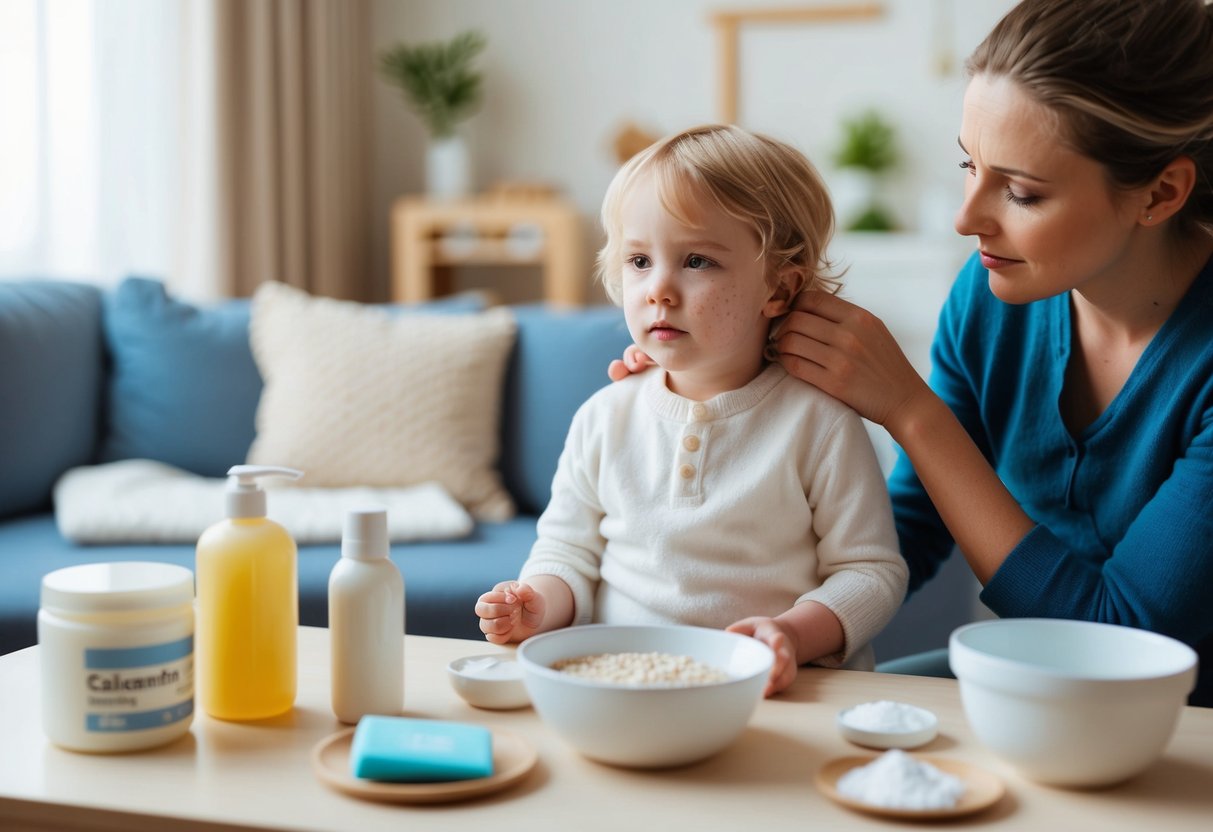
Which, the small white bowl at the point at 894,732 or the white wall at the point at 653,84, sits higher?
the white wall at the point at 653,84

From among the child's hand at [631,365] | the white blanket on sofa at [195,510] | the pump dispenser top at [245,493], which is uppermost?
the child's hand at [631,365]

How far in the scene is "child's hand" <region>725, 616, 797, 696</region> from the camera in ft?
3.17

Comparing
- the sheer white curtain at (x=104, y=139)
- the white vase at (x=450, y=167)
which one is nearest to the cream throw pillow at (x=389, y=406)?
the sheer white curtain at (x=104, y=139)

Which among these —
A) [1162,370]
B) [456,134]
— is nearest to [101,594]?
[1162,370]

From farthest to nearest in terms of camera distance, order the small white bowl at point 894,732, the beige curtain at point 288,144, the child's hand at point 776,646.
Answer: the beige curtain at point 288,144, the child's hand at point 776,646, the small white bowl at point 894,732

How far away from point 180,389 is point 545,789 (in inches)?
78.0

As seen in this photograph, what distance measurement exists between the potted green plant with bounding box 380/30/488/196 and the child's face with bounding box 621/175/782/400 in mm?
3880

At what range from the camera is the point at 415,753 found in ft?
2.58

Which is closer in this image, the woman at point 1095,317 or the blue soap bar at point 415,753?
the blue soap bar at point 415,753

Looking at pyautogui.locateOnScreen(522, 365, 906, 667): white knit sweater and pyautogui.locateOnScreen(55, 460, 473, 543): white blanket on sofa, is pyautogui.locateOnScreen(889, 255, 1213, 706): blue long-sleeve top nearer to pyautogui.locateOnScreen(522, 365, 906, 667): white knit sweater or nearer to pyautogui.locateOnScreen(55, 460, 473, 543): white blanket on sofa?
pyautogui.locateOnScreen(522, 365, 906, 667): white knit sweater

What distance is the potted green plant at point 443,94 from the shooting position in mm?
4887

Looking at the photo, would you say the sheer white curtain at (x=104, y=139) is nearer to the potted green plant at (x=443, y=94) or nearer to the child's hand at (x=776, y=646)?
the potted green plant at (x=443, y=94)

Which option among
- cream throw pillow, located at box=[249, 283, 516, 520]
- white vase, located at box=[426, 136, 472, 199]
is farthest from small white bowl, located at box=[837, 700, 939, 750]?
white vase, located at box=[426, 136, 472, 199]

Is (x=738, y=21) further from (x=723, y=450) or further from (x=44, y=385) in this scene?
(x=723, y=450)
